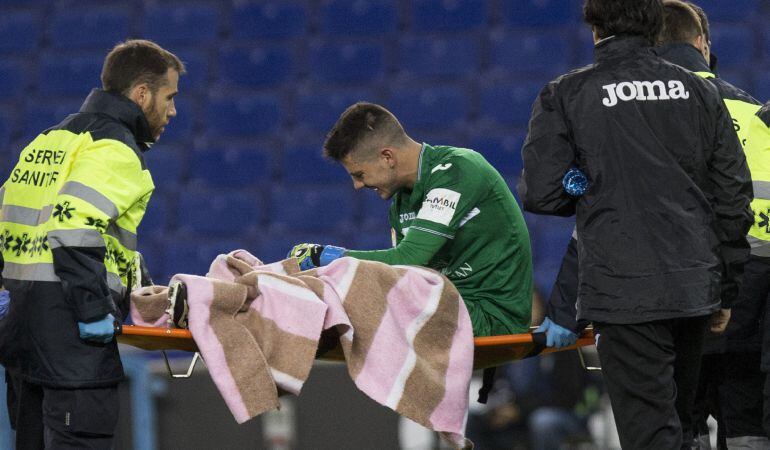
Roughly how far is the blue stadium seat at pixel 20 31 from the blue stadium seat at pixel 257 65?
1.24 meters

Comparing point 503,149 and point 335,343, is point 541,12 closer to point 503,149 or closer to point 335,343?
point 503,149

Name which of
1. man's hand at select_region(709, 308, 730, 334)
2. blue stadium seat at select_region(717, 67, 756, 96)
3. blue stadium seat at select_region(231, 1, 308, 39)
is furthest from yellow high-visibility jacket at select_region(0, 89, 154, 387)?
blue stadium seat at select_region(231, 1, 308, 39)

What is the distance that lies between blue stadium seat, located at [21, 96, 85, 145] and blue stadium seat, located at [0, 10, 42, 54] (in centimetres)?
42

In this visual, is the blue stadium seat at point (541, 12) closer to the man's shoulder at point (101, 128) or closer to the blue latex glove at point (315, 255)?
the blue latex glove at point (315, 255)

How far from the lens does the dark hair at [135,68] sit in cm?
303

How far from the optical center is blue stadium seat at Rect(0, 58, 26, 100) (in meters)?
7.17

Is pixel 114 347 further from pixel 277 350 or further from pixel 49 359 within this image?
pixel 277 350

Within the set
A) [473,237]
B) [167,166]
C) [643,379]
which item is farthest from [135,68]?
[167,166]

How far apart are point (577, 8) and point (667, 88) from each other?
163 inches

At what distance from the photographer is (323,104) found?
6.74m

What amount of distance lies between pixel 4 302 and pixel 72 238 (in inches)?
16.9

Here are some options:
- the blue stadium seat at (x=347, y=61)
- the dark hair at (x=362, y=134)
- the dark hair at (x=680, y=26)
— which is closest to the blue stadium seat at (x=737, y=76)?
the blue stadium seat at (x=347, y=61)

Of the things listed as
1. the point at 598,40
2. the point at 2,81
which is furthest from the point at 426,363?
the point at 2,81

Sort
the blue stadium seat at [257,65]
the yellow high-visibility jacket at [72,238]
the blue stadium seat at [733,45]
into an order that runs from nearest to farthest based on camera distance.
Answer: the yellow high-visibility jacket at [72,238] → the blue stadium seat at [733,45] → the blue stadium seat at [257,65]
